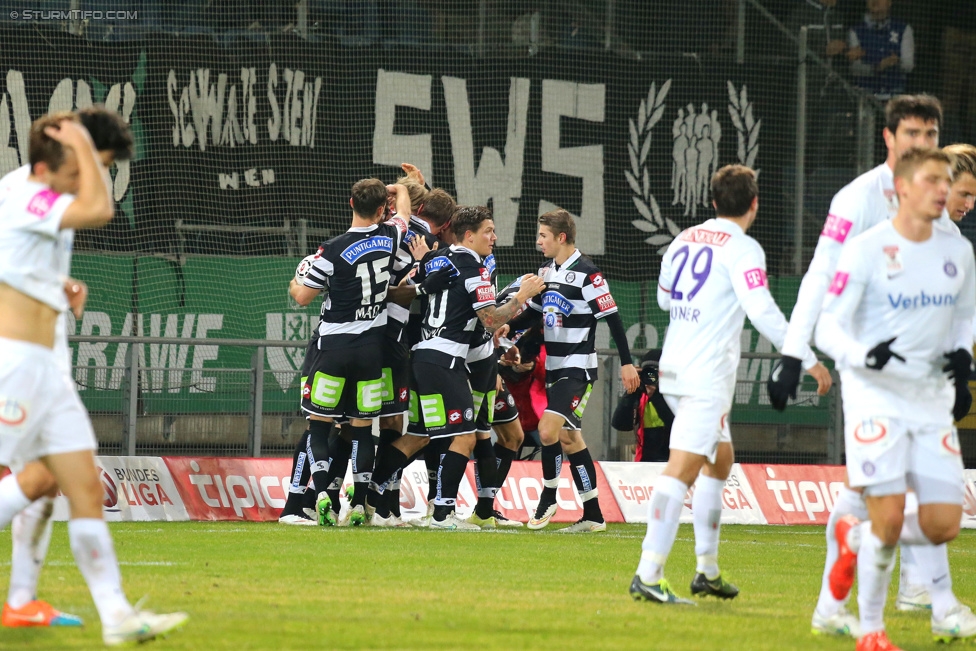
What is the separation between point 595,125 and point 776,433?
208 inches

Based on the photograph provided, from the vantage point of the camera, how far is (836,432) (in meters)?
15.5

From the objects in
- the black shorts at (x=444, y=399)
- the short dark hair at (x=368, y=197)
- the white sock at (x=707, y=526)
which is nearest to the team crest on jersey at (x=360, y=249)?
the short dark hair at (x=368, y=197)

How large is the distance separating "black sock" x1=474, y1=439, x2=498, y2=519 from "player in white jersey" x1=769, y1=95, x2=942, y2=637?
5.46 m

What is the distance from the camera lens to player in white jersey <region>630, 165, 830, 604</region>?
6684mm

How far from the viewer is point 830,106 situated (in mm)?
20031

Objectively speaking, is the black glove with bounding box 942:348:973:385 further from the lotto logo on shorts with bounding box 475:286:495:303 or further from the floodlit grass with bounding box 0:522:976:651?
the lotto logo on shorts with bounding box 475:286:495:303

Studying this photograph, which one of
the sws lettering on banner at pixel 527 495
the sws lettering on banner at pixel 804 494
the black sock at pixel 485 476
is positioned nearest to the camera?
the black sock at pixel 485 476

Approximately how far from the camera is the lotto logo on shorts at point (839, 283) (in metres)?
5.47

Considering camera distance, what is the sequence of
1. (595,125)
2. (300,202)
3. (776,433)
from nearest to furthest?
(776,433) < (300,202) < (595,125)

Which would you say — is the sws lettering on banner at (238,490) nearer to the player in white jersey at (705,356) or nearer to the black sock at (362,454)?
the black sock at (362,454)

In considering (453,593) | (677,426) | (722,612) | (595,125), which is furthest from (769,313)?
(595,125)

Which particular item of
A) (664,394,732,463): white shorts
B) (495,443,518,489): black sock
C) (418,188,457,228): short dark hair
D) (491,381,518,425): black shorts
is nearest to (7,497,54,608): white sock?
(664,394,732,463): white shorts

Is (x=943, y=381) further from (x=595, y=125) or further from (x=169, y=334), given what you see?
(x=595, y=125)

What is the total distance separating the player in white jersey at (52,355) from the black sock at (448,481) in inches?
234
